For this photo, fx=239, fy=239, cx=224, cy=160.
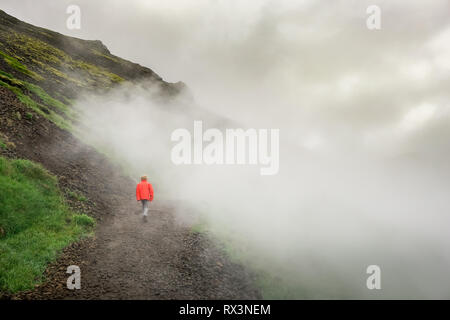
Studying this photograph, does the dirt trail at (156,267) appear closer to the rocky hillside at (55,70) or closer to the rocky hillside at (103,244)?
the rocky hillside at (103,244)

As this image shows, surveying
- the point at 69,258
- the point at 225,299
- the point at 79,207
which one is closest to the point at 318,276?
the point at 225,299

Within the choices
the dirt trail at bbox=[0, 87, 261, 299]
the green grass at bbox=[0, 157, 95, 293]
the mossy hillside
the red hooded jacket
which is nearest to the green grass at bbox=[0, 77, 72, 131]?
the dirt trail at bbox=[0, 87, 261, 299]

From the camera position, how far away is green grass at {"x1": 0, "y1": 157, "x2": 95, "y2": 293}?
8758mm

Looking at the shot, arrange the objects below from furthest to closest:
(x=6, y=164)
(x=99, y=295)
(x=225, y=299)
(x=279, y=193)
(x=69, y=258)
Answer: (x=279, y=193) → (x=6, y=164) → (x=69, y=258) → (x=225, y=299) → (x=99, y=295)

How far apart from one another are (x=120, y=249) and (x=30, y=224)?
4.23 metres

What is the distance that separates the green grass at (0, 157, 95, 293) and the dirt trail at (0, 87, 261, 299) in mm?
580

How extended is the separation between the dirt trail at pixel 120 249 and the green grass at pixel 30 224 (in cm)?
58

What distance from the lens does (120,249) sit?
11.9 m

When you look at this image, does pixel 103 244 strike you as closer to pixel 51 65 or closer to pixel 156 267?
pixel 156 267

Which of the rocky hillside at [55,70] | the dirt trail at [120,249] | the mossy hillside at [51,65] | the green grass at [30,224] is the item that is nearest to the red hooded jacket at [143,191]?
the dirt trail at [120,249]

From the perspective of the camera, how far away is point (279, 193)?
4231cm

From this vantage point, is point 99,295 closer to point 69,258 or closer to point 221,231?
point 69,258

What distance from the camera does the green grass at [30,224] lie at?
345 inches
